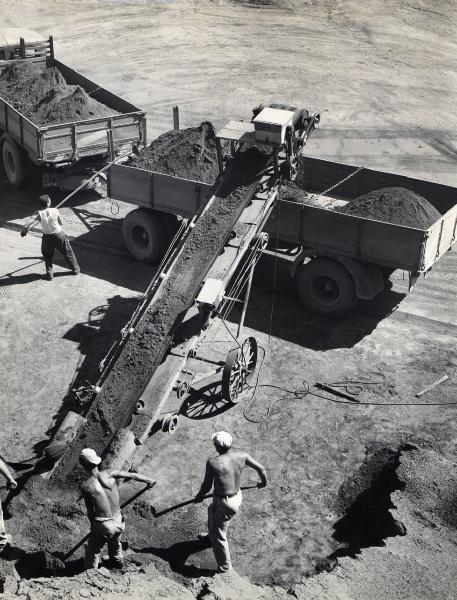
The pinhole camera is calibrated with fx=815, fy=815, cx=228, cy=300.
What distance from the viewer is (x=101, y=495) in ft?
28.1

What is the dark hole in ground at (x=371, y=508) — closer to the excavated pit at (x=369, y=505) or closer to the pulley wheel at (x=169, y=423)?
the excavated pit at (x=369, y=505)

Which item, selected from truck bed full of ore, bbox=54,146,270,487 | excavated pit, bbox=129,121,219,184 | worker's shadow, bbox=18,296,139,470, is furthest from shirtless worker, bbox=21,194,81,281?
truck bed full of ore, bbox=54,146,270,487

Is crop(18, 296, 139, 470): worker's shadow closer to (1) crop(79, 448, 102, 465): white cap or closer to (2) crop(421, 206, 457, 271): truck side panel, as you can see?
(1) crop(79, 448, 102, 465): white cap

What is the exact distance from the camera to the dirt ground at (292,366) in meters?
9.45

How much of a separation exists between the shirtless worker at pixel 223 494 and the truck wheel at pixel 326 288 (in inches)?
230

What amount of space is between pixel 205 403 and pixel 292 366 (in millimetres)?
1815

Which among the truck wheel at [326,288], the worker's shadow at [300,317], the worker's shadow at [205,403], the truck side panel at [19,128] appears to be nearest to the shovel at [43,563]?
the worker's shadow at [205,403]

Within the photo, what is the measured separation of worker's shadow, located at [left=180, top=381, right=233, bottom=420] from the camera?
1198cm

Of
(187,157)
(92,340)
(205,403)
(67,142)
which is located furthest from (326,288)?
(67,142)

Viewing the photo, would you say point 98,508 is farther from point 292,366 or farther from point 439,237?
point 439,237

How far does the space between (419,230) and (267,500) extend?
5354 millimetres

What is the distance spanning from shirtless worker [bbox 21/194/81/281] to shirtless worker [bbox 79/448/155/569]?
7242 millimetres

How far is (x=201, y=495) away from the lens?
31.7 feet

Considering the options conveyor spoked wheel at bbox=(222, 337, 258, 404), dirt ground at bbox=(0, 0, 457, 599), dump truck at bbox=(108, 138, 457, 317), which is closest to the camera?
dirt ground at bbox=(0, 0, 457, 599)
